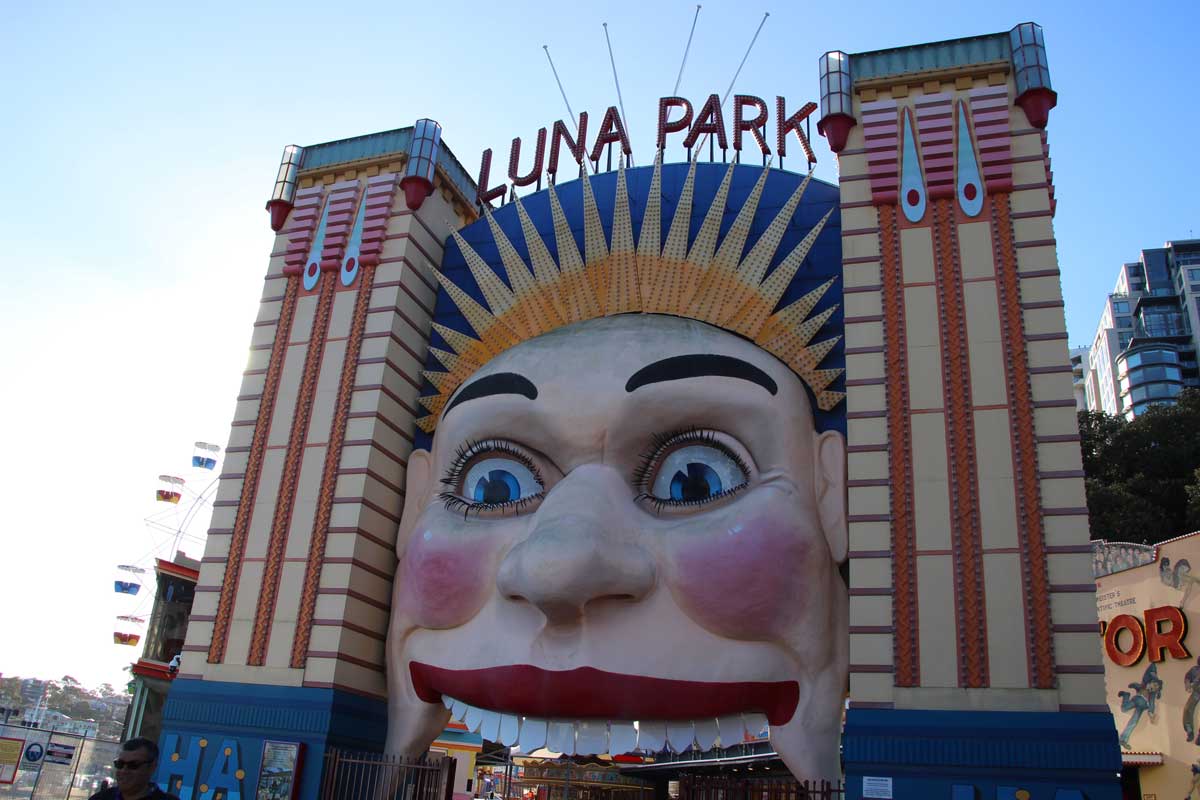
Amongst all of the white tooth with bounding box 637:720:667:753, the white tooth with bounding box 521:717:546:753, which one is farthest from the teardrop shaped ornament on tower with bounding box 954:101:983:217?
the white tooth with bounding box 521:717:546:753

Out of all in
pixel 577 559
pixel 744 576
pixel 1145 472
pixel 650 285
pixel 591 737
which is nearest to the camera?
pixel 577 559

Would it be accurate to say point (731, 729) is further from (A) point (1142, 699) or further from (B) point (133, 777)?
(A) point (1142, 699)

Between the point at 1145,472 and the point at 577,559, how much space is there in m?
32.1

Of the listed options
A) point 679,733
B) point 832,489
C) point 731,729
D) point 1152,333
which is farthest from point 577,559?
point 1152,333

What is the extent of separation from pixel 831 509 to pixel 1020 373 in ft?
7.71

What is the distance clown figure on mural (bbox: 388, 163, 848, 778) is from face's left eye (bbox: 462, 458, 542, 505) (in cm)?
3

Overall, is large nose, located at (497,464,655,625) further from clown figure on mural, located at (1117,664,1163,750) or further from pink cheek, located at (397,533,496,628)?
clown figure on mural, located at (1117,664,1163,750)

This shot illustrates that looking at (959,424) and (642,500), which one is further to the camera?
(642,500)

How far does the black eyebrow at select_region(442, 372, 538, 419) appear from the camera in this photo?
35.3ft

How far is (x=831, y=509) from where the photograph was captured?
10086mm

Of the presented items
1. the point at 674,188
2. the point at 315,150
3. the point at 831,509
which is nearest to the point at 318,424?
the point at 315,150

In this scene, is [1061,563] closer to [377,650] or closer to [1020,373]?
[1020,373]

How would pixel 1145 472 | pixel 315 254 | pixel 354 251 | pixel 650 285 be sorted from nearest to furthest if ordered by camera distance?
1. pixel 650 285
2. pixel 354 251
3. pixel 315 254
4. pixel 1145 472

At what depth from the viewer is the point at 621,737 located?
998cm
